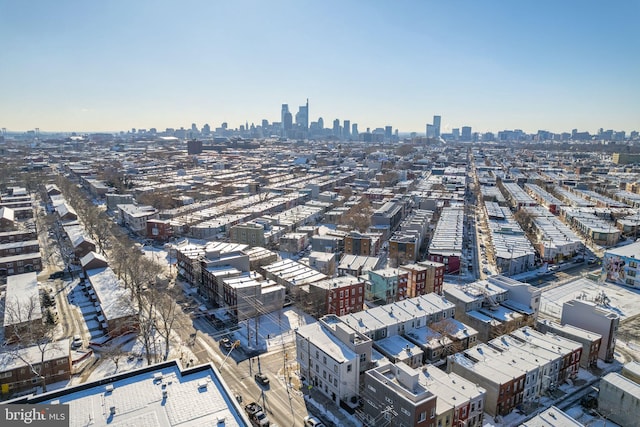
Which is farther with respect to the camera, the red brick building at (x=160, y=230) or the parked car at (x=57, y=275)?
the red brick building at (x=160, y=230)

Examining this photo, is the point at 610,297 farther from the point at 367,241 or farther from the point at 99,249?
the point at 99,249

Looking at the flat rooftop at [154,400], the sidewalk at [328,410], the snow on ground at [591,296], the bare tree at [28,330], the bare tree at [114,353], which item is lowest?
the sidewalk at [328,410]

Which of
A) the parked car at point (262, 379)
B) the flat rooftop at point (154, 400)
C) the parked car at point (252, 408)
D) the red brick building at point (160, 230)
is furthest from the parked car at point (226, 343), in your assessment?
the red brick building at point (160, 230)

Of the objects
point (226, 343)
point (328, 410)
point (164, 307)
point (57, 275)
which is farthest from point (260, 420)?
point (57, 275)

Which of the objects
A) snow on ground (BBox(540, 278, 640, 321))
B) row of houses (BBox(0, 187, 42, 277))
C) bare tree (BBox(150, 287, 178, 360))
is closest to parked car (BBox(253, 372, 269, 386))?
bare tree (BBox(150, 287, 178, 360))

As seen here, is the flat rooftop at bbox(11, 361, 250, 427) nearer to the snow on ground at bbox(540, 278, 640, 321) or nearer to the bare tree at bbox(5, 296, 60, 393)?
the bare tree at bbox(5, 296, 60, 393)

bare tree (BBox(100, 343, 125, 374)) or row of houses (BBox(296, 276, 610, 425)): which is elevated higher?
row of houses (BBox(296, 276, 610, 425))

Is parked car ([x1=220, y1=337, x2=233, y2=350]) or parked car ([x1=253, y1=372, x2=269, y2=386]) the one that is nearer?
parked car ([x1=253, y1=372, x2=269, y2=386])

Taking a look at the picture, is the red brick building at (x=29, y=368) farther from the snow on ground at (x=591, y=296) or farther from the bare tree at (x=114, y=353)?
the snow on ground at (x=591, y=296)

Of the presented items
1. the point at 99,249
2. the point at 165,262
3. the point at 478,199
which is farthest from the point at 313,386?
the point at 478,199
